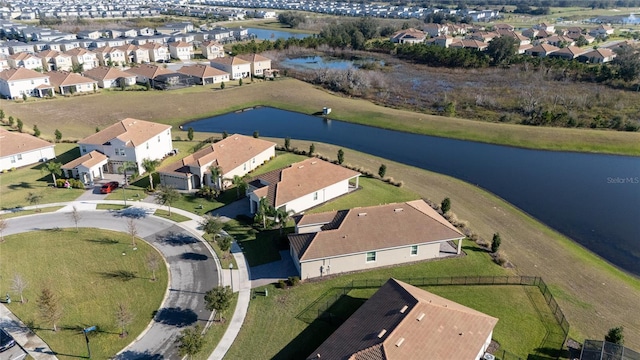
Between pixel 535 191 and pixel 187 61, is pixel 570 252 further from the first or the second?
pixel 187 61

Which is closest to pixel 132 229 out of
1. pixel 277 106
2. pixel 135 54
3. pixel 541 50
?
pixel 277 106

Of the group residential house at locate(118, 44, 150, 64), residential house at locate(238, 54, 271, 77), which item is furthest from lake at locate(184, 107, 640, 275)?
residential house at locate(118, 44, 150, 64)

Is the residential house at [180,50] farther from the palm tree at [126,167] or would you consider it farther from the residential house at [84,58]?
the palm tree at [126,167]

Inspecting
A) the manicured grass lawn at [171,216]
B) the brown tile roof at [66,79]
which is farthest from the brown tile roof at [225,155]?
the brown tile roof at [66,79]

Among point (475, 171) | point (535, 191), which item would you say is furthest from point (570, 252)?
point (475, 171)

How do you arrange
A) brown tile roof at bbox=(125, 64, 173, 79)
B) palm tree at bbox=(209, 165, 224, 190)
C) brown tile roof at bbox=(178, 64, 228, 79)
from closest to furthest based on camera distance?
palm tree at bbox=(209, 165, 224, 190) → brown tile roof at bbox=(125, 64, 173, 79) → brown tile roof at bbox=(178, 64, 228, 79)

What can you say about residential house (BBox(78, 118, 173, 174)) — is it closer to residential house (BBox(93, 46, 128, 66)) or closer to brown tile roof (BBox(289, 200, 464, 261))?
brown tile roof (BBox(289, 200, 464, 261))
